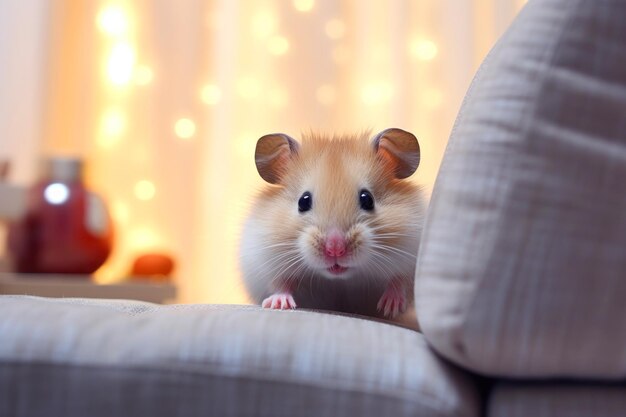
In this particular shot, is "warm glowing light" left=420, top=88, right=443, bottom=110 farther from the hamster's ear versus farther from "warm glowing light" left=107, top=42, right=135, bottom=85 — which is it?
the hamster's ear

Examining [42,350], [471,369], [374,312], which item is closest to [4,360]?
[42,350]

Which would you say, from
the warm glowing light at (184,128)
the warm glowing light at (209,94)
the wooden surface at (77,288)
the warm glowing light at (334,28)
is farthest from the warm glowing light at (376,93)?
the wooden surface at (77,288)

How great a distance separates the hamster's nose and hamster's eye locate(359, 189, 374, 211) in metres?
0.09

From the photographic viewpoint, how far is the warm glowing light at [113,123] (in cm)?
316

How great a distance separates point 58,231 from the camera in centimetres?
258

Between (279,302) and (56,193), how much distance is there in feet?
5.79

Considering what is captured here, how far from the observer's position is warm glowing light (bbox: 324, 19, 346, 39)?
3.23 m

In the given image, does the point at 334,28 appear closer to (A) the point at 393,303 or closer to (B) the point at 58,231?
(B) the point at 58,231

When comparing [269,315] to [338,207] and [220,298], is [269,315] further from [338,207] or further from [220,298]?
[220,298]

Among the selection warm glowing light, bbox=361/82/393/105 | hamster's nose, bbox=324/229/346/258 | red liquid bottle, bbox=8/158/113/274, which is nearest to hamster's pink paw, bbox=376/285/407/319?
hamster's nose, bbox=324/229/346/258

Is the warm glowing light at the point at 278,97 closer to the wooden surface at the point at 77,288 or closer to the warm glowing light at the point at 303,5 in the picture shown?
the warm glowing light at the point at 303,5

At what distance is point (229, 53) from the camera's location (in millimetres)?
3188

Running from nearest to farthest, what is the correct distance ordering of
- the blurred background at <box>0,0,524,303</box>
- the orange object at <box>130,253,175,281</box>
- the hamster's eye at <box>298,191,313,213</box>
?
the hamster's eye at <box>298,191,313,213</box> → the orange object at <box>130,253,175,281</box> → the blurred background at <box>0,0,524,303</box>

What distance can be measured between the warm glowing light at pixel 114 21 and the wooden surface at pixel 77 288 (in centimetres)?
116
